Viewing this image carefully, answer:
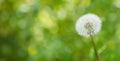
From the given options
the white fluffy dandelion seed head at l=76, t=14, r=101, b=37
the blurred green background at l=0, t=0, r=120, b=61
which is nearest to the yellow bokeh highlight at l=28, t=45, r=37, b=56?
the blurred green background at l=0, t=0, r=120, b=61

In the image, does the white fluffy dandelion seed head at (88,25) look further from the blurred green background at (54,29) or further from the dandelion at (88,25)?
the blurred green background at (54,29)

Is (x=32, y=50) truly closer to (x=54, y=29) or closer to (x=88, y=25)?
(x=54, y=29)

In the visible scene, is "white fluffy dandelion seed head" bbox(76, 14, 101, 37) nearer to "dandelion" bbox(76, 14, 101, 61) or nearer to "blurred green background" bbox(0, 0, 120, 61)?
"dandelion" bbox(76, 14, 101, 61)

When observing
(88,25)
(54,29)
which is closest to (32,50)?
(54,29)

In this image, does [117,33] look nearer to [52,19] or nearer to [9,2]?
[52,19]

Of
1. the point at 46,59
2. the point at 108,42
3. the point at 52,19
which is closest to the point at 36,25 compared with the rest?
the point at 52,19
